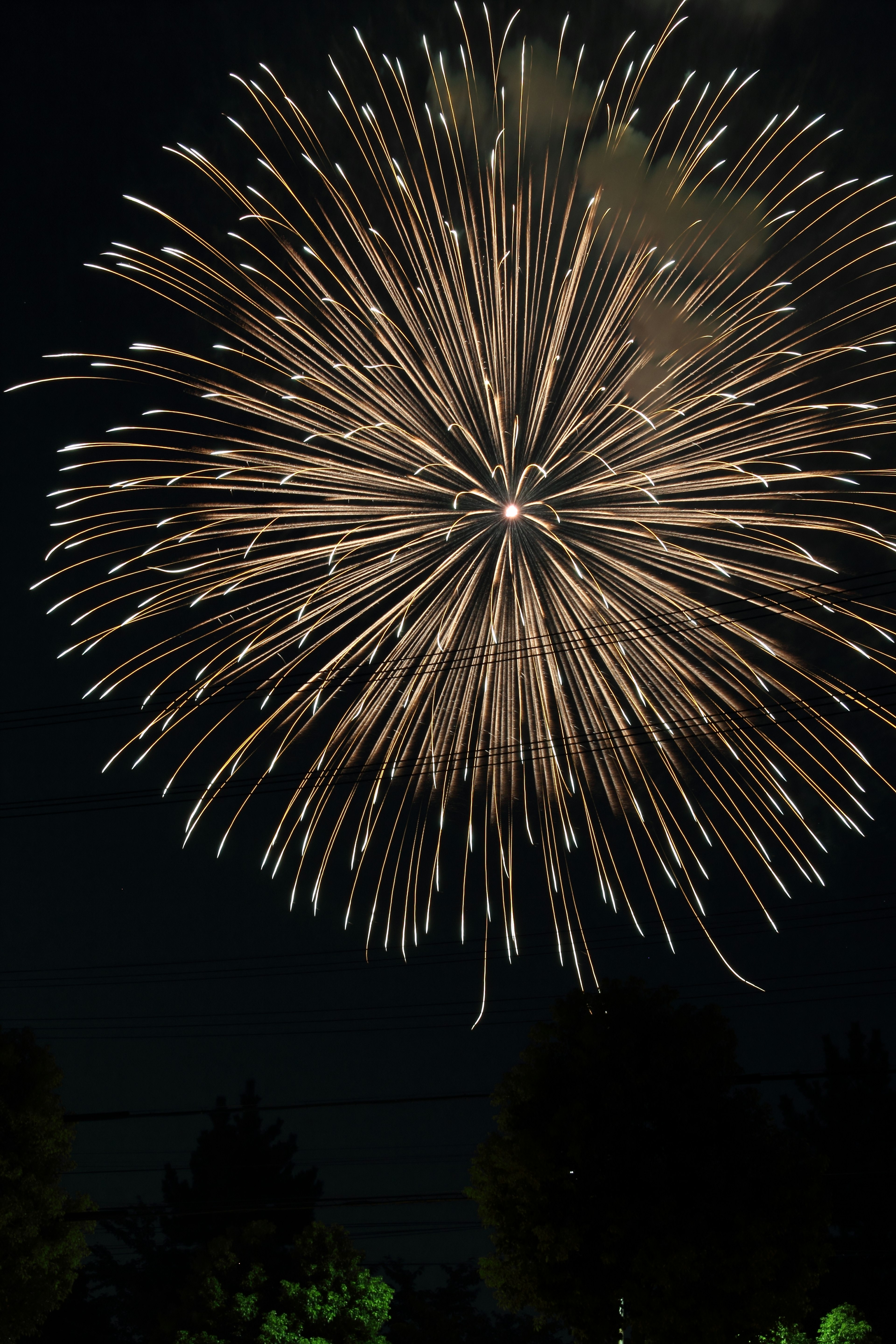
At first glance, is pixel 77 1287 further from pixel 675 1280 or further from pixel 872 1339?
pixel 675 1280

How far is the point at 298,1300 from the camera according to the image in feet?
84.0

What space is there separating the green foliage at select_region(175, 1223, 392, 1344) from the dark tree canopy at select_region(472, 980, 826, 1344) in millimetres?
8706

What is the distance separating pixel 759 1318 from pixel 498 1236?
13.4ft

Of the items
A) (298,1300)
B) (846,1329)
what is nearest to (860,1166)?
(846,1329)

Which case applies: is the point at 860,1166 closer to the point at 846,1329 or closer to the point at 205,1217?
the point at 846,1329

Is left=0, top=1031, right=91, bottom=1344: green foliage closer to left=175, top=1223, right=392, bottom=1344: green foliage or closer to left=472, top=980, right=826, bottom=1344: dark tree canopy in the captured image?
left=175, top=1223, right=392, bottom=1344: green foliage

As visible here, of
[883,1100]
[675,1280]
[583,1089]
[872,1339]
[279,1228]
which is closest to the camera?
[675,1280]

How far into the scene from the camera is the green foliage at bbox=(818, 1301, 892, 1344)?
23.9 metres

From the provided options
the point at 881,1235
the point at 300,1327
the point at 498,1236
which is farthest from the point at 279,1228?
the point at 498,1236

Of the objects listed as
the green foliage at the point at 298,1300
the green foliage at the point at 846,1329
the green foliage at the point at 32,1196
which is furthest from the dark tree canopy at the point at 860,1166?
the green foliage at the point at 32,1196

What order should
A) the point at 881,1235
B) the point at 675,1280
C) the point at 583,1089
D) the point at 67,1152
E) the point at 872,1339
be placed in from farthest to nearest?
1. the point at 881,1235
2. the point at 872,1339
3. the point at 67,1152
4. the point at 583,1089
5. the point at 675,1280

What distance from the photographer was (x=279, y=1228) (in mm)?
40125

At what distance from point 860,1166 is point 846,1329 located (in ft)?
43.1

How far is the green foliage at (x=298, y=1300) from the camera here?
83.3 feet
